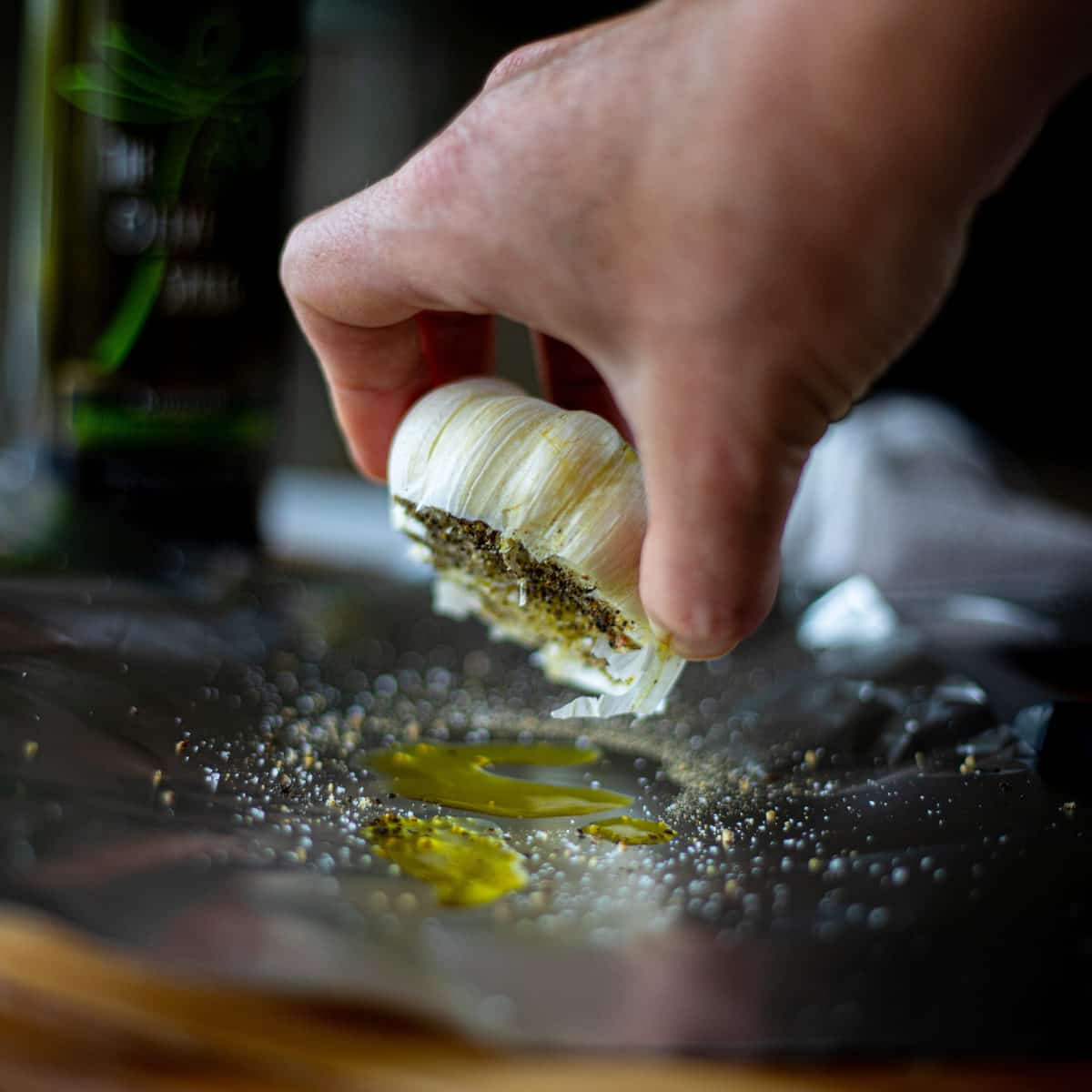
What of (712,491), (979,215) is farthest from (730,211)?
(979,215)

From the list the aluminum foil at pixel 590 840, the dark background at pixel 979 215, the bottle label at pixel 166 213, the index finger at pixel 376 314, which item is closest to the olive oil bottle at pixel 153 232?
the bottle label at pixel 166 213

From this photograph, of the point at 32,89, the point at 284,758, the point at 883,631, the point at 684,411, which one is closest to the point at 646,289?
A: the point at 684,411

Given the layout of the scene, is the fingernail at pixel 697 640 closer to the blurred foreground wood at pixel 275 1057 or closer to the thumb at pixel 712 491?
the thumb at pixel 712 491

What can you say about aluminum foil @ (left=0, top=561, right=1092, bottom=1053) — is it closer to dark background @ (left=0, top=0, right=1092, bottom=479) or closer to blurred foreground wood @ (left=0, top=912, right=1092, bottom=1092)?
blurred foreground wood @ (left=0, top=912, right=1092, bottom=1092)

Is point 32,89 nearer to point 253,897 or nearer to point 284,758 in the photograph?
point 284,758

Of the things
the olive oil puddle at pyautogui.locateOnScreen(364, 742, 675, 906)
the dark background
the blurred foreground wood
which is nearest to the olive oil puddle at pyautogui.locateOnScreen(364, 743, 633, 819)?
the olive oil puddle at pyautogui.locateOnScreen(364, 742, 675, 906)

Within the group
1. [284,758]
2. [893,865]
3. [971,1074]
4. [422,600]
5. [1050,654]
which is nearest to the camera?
[971,1074]
